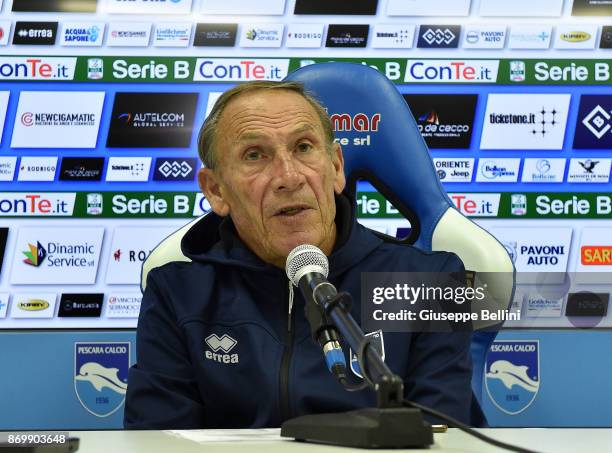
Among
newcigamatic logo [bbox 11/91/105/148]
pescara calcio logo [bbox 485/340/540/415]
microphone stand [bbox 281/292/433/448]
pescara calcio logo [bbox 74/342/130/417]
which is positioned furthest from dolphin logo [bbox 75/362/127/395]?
microphone stand [bbox 281/292/433/448]

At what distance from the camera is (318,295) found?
3.50 feet

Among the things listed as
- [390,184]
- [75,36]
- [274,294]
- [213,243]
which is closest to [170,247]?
[213,243]

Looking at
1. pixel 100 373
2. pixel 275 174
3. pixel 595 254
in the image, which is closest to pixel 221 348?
pixel 275 174

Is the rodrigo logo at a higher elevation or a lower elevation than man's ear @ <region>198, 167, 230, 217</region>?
higher

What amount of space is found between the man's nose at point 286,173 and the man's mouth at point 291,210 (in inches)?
1.5

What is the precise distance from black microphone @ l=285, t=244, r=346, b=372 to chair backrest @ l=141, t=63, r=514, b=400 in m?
0.85

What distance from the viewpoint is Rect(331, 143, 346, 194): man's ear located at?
1.87m

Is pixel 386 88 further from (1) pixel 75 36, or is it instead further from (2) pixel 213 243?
(1) pixel 75 36

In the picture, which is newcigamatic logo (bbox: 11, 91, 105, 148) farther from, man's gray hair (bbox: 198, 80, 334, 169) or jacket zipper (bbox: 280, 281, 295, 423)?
jacket zipper (bbox: 280, 281, 295, 423)

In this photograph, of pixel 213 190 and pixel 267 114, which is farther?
pixel 213 190

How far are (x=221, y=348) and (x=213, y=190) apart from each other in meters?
0.40

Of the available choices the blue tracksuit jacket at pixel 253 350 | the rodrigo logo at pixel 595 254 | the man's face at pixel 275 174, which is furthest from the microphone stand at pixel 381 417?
the rodrigo logo at pixel 595 254

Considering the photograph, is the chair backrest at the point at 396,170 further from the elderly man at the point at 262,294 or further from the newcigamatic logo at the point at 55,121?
the newcigamatic logo at the point at 55,121

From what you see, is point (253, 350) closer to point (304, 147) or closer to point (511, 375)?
point (304, 147)
